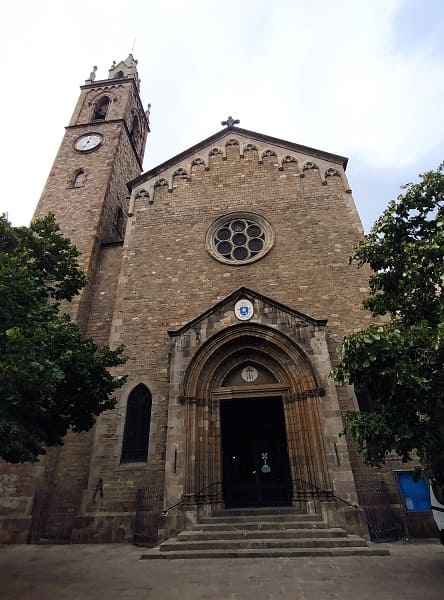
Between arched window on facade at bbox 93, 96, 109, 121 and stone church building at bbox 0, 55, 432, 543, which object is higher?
arched window on facade at bbox 93, 96, 109, 121

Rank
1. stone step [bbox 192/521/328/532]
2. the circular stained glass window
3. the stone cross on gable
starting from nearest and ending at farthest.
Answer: stone step [bbox 192/521/328/532]
the circular stained glass window
the stone cross on gable

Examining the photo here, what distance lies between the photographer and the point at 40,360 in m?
5.95

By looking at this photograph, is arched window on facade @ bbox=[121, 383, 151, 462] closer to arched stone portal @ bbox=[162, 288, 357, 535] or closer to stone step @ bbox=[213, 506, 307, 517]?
arched stone portal @ bbox=[162, 288, 357, 535]

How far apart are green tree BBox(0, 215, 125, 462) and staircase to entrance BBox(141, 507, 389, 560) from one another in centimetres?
336

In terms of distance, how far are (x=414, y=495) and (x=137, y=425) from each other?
7874 mm

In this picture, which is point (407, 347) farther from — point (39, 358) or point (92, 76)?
point (92, 76)

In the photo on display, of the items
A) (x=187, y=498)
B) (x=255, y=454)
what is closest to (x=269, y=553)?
(x=187, y=498)

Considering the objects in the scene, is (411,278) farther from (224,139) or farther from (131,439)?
(224,139)

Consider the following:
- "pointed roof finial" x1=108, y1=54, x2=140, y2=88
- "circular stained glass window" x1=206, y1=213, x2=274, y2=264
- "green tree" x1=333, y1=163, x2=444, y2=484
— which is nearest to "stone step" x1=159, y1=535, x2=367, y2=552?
"green tree" x1=333, y1=163, x2=444, y2=484

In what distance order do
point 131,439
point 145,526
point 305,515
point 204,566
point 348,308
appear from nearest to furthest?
point 204,566, point 305,515, point 145,526, point 131,439, point 348,308

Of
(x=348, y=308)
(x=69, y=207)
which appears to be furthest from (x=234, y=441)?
(x=69, y=207)

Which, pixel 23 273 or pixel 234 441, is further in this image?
pixel 234 441

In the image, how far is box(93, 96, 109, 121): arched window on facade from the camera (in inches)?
871

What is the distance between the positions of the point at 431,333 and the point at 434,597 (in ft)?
11.8
